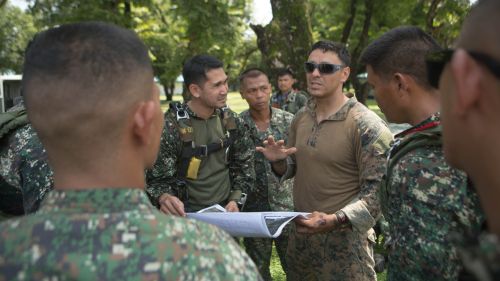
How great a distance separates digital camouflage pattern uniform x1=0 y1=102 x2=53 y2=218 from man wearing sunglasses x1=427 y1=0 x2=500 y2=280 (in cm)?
206

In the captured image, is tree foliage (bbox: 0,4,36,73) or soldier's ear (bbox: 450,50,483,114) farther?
tree foliage (bbox: 0,4,36,73)

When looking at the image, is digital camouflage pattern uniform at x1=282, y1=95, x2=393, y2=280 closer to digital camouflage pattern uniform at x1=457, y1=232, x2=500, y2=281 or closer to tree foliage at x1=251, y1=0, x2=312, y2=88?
digital camouflage pattern uniform at x1=457, y1=232, x2=500, y2=281

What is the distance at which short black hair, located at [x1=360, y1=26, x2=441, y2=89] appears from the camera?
239 cm

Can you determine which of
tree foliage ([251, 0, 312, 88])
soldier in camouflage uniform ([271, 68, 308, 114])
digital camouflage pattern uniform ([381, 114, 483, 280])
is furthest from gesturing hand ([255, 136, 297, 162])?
tree foliage ([251, 0, 312, 88])

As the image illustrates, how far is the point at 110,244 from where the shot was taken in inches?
47.0

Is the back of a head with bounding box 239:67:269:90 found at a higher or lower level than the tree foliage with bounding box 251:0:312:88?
lower

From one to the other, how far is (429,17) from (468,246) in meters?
14.6

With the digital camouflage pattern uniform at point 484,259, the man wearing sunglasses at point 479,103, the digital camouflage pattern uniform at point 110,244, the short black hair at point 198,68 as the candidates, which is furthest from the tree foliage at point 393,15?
the digital camouflage pattern uniform at point 484,259

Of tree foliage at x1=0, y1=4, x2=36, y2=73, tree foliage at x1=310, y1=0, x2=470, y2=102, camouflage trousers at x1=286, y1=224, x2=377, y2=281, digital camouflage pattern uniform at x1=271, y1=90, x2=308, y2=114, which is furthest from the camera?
tree foliage at x1=0, y1=4, x2=36, y2=73

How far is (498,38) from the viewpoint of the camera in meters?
1.07

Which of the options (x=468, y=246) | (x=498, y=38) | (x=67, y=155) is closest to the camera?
(x=468, y=246)

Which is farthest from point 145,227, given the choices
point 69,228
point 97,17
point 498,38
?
point 97,17

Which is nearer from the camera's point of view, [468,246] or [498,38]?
[468,246]

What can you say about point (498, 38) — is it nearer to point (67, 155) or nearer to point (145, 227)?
point (145, 227)
